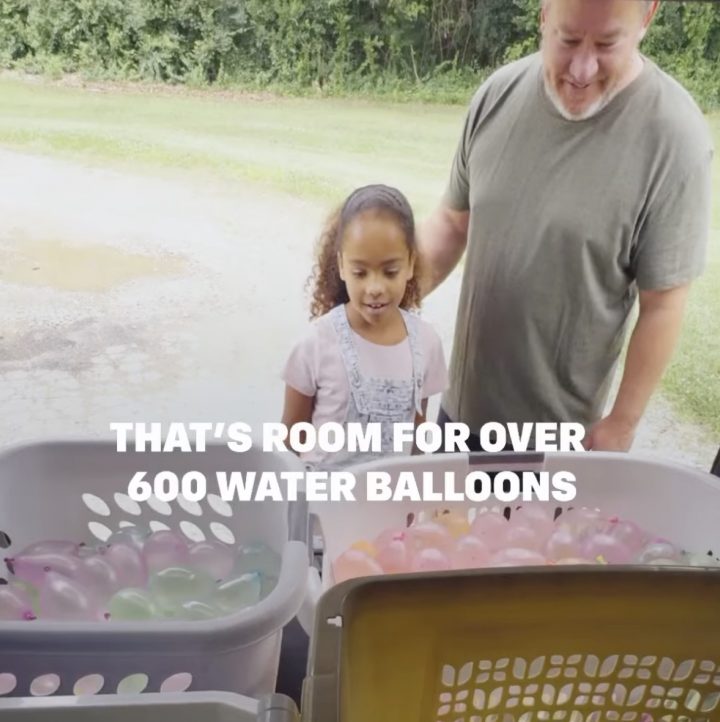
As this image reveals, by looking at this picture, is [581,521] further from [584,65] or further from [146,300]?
[146,300]

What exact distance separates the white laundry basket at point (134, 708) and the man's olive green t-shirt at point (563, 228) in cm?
76

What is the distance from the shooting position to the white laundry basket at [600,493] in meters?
0.83

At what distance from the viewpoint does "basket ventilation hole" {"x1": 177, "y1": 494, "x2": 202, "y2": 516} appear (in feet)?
2.68

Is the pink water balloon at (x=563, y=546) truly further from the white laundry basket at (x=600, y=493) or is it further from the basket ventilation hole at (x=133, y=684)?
the basket ventilation hole at (x=133, y=684)

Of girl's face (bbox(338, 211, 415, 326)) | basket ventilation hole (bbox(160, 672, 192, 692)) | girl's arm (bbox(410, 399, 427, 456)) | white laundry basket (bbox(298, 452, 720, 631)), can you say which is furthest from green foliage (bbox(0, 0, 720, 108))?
basket ventilation hole (bbox(160, 672, 192, 692))

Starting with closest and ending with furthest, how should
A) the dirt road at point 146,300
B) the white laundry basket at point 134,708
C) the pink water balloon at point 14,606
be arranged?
1. the white laundry basket at point 134,708
2. the pink water balloon at point 14,606
3. the dirt road at point 146,300

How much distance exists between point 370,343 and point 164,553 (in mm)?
490

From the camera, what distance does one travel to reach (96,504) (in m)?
0.83

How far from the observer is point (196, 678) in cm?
58

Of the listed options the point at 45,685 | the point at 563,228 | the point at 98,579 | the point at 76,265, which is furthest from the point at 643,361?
the point at 76,265

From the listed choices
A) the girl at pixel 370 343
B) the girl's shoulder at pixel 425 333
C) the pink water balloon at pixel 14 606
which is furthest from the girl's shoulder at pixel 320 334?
the pink water balloon at pixel 14 606

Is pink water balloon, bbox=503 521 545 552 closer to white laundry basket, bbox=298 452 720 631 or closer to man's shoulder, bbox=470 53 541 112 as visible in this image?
white laundry basket, bbox=298 452 720 631

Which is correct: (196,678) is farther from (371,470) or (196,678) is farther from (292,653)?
(371,470)

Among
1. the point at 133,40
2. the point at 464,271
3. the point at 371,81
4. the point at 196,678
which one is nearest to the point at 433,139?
the point at 371,81
